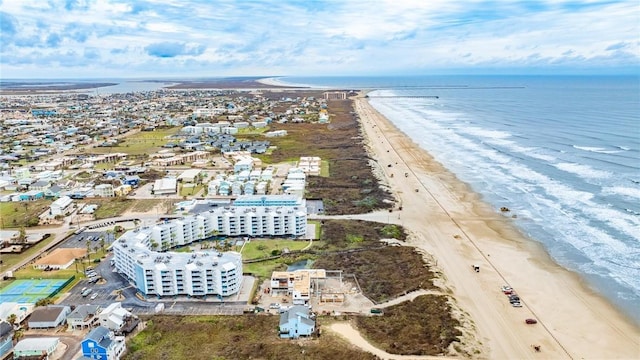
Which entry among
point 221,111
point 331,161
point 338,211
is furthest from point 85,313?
point 221,111

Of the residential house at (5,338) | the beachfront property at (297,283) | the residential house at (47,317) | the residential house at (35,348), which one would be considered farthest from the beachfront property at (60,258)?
the beachfront property at (297,283)

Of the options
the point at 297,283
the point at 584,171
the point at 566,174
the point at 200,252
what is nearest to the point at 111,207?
the point at 200,252

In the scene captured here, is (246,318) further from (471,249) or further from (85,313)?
(471,249)

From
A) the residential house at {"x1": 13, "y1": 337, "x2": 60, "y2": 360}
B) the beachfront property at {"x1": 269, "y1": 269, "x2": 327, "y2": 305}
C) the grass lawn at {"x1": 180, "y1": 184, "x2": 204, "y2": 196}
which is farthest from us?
the grass lawn at {"x1": 180, "y1": 184, "x2": 204, "y2": 196}

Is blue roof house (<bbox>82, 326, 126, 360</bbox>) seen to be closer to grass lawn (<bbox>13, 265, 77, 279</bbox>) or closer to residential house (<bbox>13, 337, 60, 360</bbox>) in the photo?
residential house (<bbox>13, 337, 60, 360</bbox>)

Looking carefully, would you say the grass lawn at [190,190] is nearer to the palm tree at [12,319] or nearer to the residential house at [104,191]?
the residential house at [104,191]

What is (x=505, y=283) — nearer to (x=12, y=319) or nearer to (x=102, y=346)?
(x=102, y=346)


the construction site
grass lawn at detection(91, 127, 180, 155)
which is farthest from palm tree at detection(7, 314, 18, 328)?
grass lawn at detection(91, 127, 180, 155)
